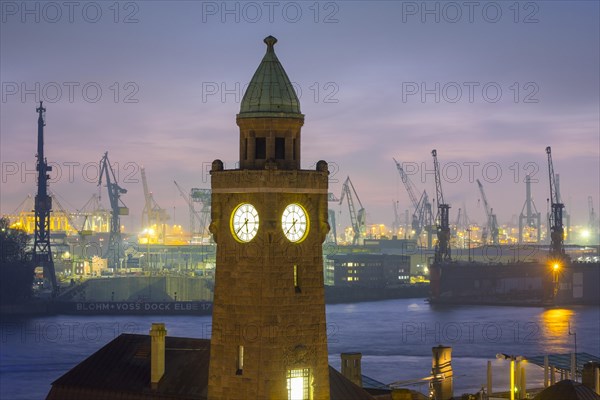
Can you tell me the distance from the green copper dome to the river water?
41180mm

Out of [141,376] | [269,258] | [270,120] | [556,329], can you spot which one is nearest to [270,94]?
[270,120]

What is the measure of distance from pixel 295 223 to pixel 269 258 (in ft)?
2.67

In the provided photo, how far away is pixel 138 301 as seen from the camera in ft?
542

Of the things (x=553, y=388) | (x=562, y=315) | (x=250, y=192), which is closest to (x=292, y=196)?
(x=250, y=192)

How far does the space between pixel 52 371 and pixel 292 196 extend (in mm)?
68500

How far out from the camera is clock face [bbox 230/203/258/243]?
70.5ft

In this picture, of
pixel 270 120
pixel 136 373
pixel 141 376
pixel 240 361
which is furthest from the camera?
pixel 136 373

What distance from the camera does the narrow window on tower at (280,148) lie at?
21.9 meters

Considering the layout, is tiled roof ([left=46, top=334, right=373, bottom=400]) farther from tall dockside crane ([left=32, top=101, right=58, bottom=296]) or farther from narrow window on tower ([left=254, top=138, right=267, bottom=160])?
tall dockside crane ([left=32, top=101, right=58, bottom=296])

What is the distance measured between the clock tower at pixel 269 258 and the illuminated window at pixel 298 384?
0.06 feet

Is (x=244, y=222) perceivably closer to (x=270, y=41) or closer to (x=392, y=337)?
(x=270, y=41)

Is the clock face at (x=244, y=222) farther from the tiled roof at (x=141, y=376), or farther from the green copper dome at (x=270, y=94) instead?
the tiled roof at (x=141, y=376)

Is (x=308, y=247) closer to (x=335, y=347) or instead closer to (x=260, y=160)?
(x=260, y=160)

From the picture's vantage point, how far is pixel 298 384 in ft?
70.8
